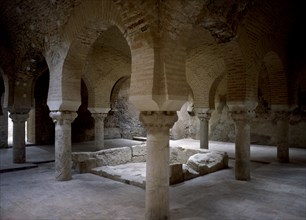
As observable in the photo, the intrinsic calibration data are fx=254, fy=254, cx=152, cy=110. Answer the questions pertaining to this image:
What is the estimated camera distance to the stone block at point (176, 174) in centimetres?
638

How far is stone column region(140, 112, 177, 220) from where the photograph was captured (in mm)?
4090

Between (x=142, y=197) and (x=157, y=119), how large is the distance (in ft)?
7.43

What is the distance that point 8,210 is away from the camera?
4852 mm

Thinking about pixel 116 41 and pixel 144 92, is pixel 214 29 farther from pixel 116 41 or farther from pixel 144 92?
pixel 116 41

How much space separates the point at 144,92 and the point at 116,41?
720 centimetres

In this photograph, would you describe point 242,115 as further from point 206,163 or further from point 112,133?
point 112,133

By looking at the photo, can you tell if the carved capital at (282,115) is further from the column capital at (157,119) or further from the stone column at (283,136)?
the column capital at (157,119)

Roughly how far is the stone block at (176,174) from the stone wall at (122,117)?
9.58m

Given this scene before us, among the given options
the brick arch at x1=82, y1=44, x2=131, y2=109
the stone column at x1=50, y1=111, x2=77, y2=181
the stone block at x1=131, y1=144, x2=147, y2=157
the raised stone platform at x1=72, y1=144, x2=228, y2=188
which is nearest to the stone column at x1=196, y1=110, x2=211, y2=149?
the raised stone platform at x1=72, y1=144, x2=228, y2=188

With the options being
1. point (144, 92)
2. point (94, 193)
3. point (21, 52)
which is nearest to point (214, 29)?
point (144, 92)

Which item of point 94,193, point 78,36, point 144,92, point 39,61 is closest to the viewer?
point 144,92

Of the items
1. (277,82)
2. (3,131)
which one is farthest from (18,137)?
(277,82)

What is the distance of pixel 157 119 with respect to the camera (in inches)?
159

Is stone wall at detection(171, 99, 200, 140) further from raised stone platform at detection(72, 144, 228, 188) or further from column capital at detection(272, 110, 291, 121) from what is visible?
column capital at detection(272, 110, 291, 121)
